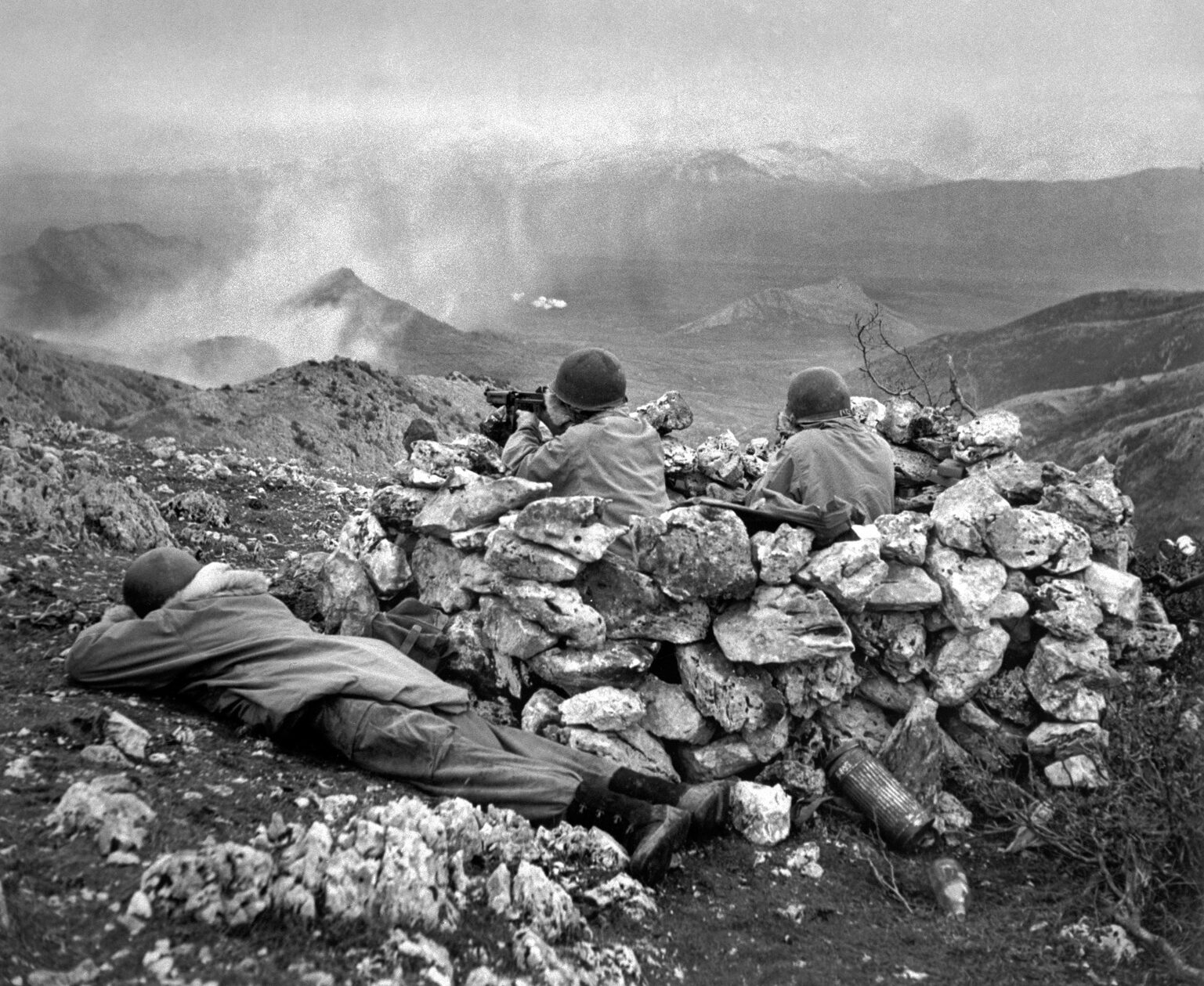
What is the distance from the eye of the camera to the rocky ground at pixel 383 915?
120 inches

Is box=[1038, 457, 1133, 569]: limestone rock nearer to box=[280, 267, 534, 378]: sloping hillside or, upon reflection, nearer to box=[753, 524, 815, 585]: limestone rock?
box=[753, 524, 815, 585]: limestone rock

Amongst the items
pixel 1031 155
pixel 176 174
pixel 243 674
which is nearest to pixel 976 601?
pixel 243 674

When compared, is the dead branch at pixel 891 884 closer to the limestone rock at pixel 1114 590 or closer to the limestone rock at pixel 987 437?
the limestone rock at pixel 1114 590

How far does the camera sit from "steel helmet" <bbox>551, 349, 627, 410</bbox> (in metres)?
6.41

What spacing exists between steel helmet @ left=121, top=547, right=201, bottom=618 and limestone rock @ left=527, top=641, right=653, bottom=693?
1864 millimetres

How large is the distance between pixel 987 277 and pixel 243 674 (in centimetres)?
1975

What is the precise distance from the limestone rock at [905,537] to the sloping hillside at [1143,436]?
6.62 m

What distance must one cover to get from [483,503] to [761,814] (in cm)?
231

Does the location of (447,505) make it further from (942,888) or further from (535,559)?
(942,888)

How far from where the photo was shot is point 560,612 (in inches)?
210

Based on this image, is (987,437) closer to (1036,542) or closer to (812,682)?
(1036,542)

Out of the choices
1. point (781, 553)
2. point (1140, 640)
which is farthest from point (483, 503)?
point (1140, 640)

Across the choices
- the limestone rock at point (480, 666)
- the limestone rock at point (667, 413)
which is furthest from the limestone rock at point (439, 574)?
the limestone rock at point (667, 413)

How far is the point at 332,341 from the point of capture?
20.2 metres
